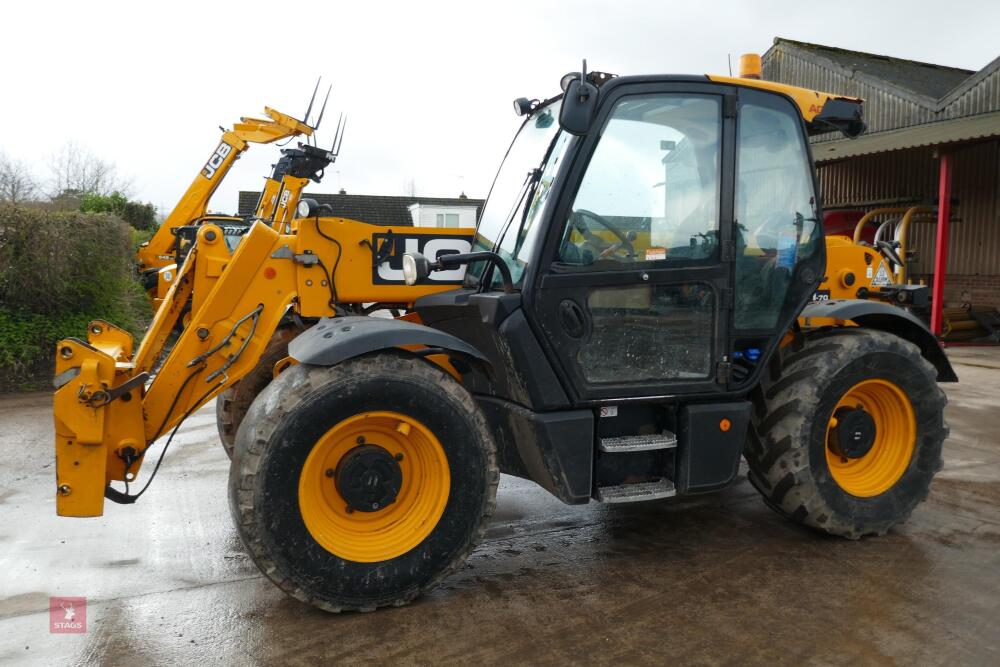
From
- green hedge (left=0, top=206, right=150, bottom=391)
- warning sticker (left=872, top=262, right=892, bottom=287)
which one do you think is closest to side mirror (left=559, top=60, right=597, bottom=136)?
warning sticker (left=872, top=262, right=892, bottom=287)

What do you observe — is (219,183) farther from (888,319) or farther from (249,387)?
(888,319)

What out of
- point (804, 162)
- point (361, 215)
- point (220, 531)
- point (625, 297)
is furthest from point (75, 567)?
point (361, 215)

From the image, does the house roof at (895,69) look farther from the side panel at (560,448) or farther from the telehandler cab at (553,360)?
the side panel at (560,448)

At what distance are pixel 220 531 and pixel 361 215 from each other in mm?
24570

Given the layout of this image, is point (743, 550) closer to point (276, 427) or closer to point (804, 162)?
point (804, 162)

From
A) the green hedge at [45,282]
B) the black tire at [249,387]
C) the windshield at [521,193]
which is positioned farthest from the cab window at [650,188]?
the green hedge at [45,282]

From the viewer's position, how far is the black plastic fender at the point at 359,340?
3.31m

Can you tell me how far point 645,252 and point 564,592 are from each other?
1678 mm

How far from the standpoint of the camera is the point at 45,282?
388 inches

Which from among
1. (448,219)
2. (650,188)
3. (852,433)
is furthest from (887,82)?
(650,188)

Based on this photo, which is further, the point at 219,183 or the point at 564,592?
the point at 219,183

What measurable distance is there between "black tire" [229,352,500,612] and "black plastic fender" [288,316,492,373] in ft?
0.25

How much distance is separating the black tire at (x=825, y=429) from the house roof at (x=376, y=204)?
23.5 metres

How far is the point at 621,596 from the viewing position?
11.8ft
